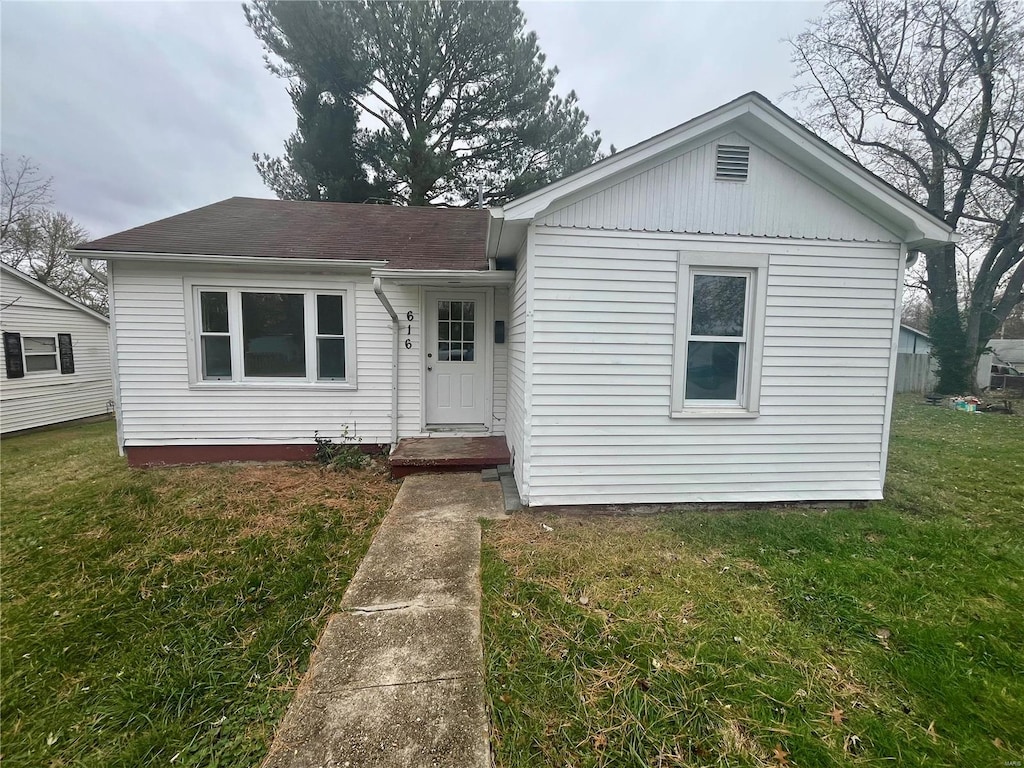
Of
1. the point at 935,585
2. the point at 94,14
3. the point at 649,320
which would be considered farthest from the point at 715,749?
the point at 94,14

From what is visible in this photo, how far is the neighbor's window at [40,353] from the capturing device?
34.2 feet

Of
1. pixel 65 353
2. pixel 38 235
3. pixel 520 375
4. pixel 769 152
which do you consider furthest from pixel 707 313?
pixel 38 235

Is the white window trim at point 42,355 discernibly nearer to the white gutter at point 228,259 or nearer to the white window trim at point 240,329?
the white gutter at point 228,259

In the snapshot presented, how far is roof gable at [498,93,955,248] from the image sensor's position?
3.92m

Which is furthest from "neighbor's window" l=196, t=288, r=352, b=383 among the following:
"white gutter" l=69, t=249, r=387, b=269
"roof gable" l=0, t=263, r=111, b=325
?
"roof gable" l=0, t=263, r=111, b=325

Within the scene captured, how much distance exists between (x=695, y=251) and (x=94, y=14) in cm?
1053

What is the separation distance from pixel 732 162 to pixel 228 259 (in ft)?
20.4

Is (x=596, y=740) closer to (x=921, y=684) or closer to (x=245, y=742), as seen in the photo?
(x=245, y=742)

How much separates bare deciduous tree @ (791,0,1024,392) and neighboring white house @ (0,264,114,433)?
25935 mm

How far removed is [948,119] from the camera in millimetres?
15016

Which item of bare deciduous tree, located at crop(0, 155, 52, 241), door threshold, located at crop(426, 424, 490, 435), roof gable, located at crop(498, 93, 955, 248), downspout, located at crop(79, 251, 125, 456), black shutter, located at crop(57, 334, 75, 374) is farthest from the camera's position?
bare deciduous tree, located at crop(0, 155, 52, 241)

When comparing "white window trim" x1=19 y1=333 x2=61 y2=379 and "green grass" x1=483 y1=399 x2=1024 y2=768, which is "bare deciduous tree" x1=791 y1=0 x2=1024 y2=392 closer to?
"green grass" x1=483 y1=399 x2=1024 y2=768

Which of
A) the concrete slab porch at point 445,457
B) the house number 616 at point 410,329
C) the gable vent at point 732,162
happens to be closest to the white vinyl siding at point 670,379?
the gable vent at point 732,162

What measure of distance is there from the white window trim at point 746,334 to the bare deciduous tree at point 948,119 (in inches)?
642
